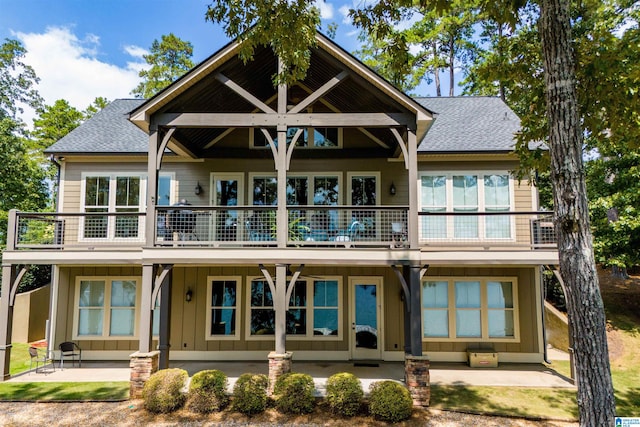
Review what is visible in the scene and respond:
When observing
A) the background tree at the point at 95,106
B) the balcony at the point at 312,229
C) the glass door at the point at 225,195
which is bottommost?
the balcony at the point at 312,229

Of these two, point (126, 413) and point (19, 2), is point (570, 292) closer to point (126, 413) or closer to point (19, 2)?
point (126, 413)

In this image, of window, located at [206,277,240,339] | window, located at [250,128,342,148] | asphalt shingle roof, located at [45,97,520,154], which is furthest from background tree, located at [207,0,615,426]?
window, located at [206,277,240,339]

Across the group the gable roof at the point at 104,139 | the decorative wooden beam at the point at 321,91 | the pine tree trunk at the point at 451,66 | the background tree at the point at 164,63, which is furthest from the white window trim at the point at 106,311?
the pine tree trunk at the point at 451,66

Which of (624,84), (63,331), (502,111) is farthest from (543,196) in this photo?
(63,331)

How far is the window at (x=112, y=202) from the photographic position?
40.3 feet

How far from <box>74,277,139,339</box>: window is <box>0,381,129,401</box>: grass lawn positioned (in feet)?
8.95

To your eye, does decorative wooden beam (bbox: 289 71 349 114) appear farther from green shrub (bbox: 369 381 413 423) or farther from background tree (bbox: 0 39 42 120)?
background tree (bbox: 0 39 42 120)

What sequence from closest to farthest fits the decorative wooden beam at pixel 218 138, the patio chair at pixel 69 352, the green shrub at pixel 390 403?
1. the green shrub at pixel 390 403
2. the patio chair at pixel 69 352
3. the decorative wooden beam at pixel 218 138

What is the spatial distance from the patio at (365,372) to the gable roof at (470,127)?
236 inches

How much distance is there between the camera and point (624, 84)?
7625 mm

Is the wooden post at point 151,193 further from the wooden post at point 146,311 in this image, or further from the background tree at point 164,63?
the background tree at point 164,63

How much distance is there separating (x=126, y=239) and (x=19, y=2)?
60.0 feet

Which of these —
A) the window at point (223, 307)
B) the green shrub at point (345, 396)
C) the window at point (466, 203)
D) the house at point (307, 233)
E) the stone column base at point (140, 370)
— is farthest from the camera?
the window at point (223, 307)

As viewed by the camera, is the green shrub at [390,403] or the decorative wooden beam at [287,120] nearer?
the green shrub at [390,403]
